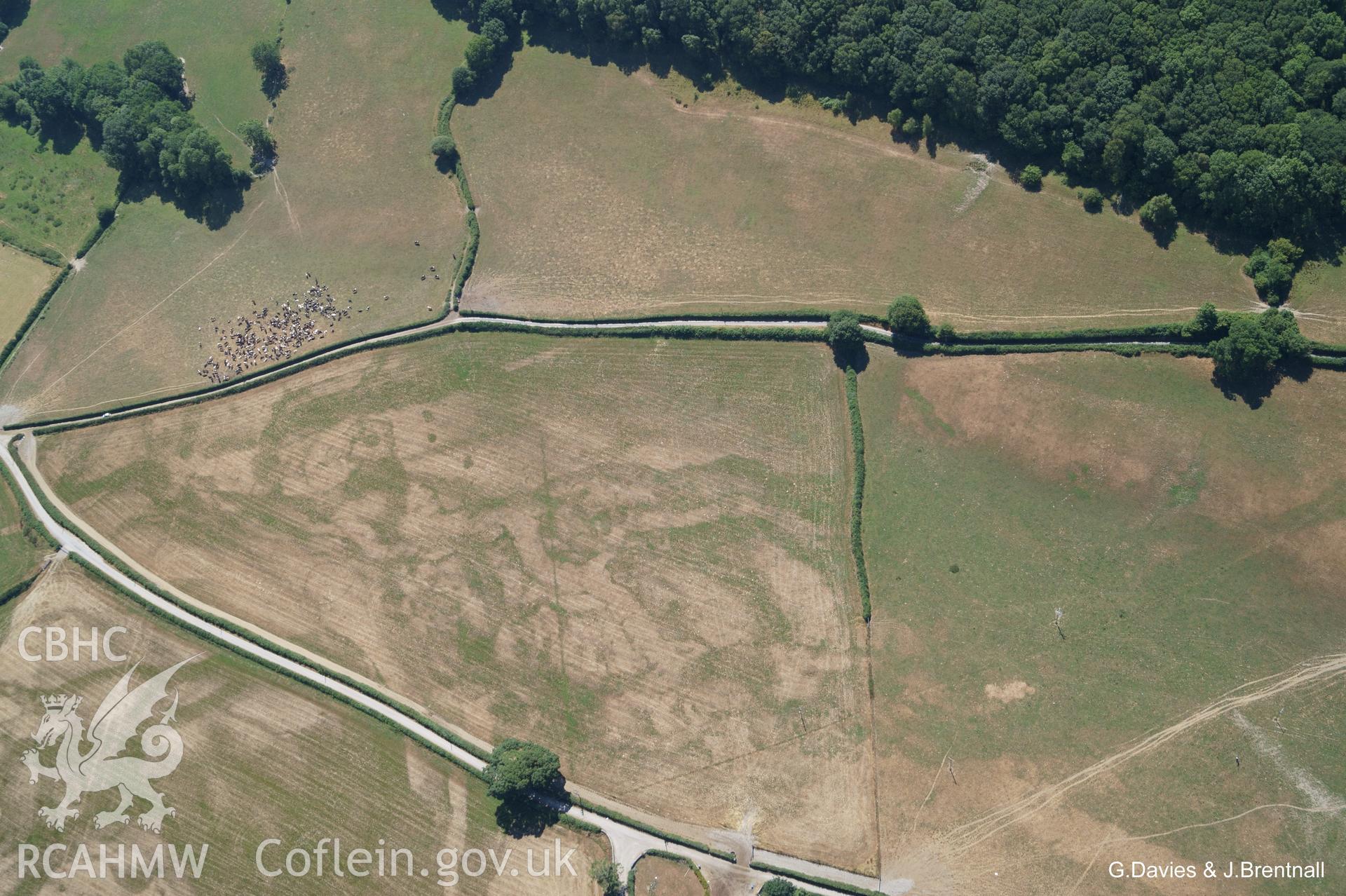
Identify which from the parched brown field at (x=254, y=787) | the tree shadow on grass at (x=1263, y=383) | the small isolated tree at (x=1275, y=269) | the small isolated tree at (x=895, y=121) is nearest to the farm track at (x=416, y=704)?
the parched brown field at (x=254, y=787)

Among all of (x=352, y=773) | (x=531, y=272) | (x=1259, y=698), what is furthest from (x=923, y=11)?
(x=352, y=773)

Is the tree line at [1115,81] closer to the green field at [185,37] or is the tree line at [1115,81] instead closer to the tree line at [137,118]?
the green field at [185,37]

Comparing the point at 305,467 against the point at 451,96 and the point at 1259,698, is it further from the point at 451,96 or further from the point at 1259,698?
the point at 1259,698

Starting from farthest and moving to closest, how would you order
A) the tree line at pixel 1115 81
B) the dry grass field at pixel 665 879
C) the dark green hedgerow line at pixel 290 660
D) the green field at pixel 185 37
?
the green field at pixel 185 37 < the tree line at pixel 1115 81 < the dark green hedgerow line at pixel 290 660 < the dry grass field at pixel 665 879

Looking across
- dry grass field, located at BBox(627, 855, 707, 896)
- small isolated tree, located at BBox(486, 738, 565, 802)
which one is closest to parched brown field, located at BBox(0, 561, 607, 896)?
small isolated tree, located at BBox(486, 738, 565, 802)

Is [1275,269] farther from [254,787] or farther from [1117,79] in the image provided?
[254,787]

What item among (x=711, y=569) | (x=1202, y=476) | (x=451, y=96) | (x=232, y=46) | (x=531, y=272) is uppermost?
(x=232, y=46)

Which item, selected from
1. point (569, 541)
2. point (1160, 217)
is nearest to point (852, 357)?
point (1160, 217)
